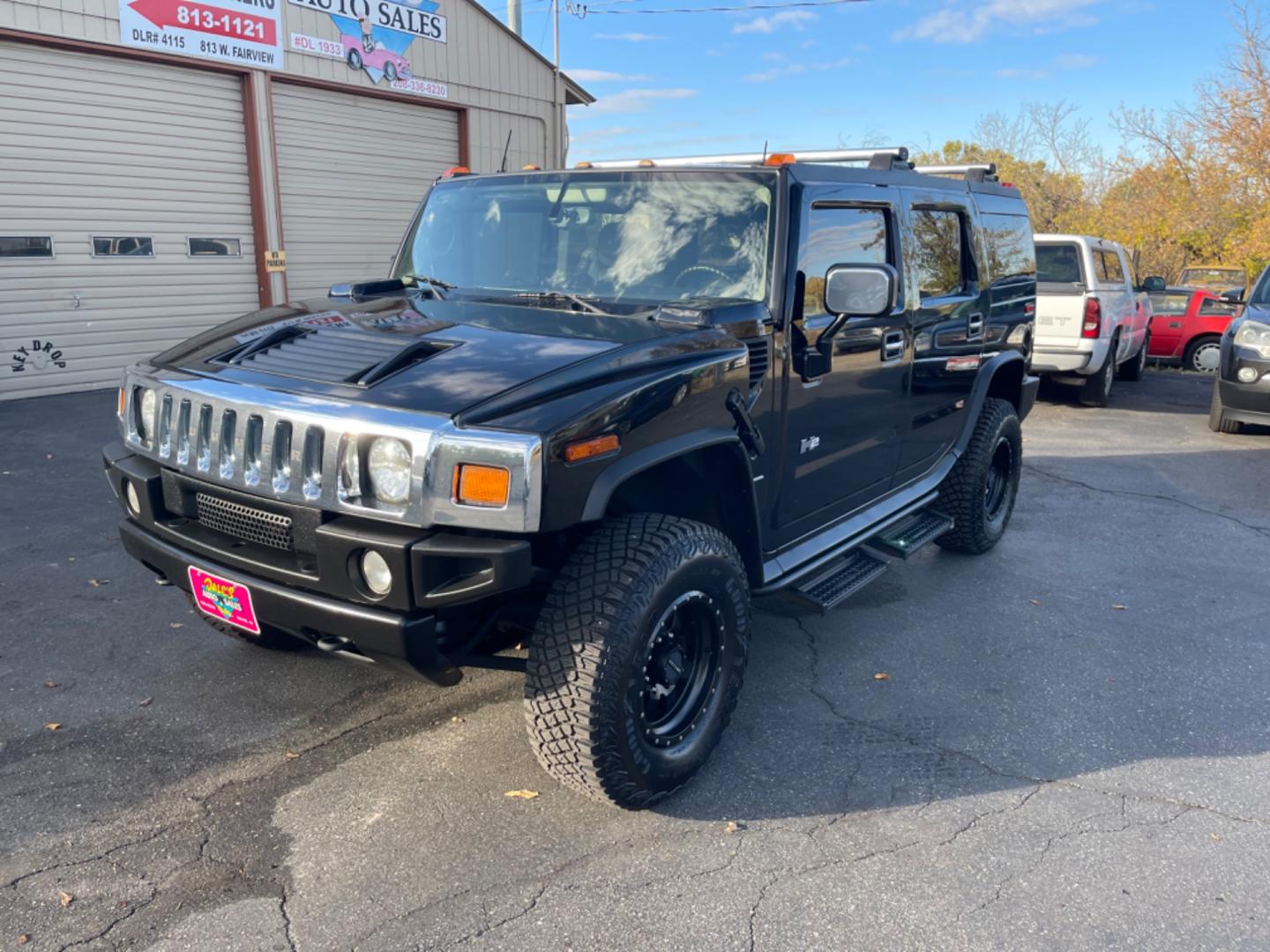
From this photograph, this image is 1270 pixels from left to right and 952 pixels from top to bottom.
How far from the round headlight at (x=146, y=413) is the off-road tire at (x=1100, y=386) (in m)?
10.6

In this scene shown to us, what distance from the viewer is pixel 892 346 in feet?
13.9

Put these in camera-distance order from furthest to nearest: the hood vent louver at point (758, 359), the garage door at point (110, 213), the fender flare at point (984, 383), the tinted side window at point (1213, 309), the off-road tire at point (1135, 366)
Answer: the tinted side window at point (1213, 309) → the off-road tire at point (1135, 366) → the garage door at point (110, 213) → the fender flare at point (984, 383) → the hood vent louver at point (758, 359)

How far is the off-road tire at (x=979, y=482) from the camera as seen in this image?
209 inches

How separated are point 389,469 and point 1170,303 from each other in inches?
613

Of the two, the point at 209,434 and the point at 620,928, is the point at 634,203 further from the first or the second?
the point at 620,928

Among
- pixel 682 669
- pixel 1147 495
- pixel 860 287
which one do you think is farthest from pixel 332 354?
pixel 1147 495

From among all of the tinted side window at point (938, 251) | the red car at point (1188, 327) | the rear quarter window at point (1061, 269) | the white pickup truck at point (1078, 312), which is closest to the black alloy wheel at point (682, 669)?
the tinted side window at point (938, 251)

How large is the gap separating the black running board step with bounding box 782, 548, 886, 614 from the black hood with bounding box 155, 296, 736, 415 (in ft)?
3.79

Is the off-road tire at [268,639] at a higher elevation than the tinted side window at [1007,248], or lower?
lower

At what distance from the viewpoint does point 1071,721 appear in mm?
3682

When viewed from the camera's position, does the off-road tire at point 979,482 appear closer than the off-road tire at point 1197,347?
Yes

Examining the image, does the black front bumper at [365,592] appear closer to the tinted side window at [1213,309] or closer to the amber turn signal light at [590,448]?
the amber turn signal light at [590,448]

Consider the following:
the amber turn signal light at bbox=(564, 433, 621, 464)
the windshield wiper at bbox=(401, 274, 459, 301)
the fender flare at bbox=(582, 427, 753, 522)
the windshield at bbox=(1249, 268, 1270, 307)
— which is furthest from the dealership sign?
the windshield at bbox=(1249, 268, 1270, 307)

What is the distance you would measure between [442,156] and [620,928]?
42.9 ft
